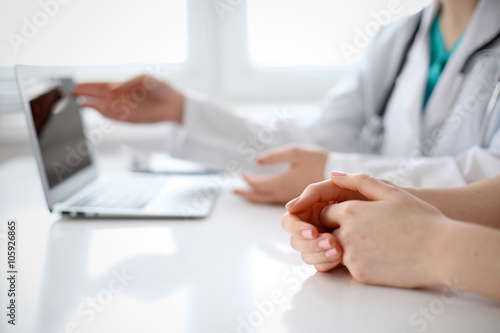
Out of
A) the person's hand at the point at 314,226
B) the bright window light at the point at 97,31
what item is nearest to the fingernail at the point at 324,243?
the person's hand at the point at 314,226

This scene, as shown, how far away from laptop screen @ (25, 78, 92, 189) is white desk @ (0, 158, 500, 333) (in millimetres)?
97

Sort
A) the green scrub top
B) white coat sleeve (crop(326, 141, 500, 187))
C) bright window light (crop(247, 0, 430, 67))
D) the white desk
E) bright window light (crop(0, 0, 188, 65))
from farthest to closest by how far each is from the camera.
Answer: bright window light (crop(247, 0, 430, 67)) < bright window light (crop(0, 0, 188, 65)) < the green scrub top < white coat sleeve (crop(326, 141, 500, 187)) < the white desk

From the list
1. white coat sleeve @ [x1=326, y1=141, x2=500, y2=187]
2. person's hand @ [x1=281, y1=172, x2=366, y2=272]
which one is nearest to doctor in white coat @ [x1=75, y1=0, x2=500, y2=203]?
white coat sleeve @ [x1=326, y1=141, x2=500, y2=187]

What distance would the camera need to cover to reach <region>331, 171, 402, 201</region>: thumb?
42 centimetres

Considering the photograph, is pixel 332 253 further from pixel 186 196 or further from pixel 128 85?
pixel 128 85

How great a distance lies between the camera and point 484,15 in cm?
68

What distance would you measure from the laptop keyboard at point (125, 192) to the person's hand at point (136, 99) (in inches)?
4.2

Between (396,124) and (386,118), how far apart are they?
0.04 metres

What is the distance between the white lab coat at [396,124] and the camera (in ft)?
2.05

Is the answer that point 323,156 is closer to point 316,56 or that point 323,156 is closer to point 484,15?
point 484,15

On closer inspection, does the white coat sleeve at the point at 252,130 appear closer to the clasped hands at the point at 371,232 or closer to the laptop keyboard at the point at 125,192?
the laptop keyboard at the point at 125,192

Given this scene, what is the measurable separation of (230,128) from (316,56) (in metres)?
0.48

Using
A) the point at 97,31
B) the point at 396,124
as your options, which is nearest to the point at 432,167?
the point at 396,124

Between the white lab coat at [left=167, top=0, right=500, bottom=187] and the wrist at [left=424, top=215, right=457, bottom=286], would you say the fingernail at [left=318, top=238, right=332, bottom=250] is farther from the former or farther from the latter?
the white lab coat at [left=167, top=0, right=500, bottom=187]
